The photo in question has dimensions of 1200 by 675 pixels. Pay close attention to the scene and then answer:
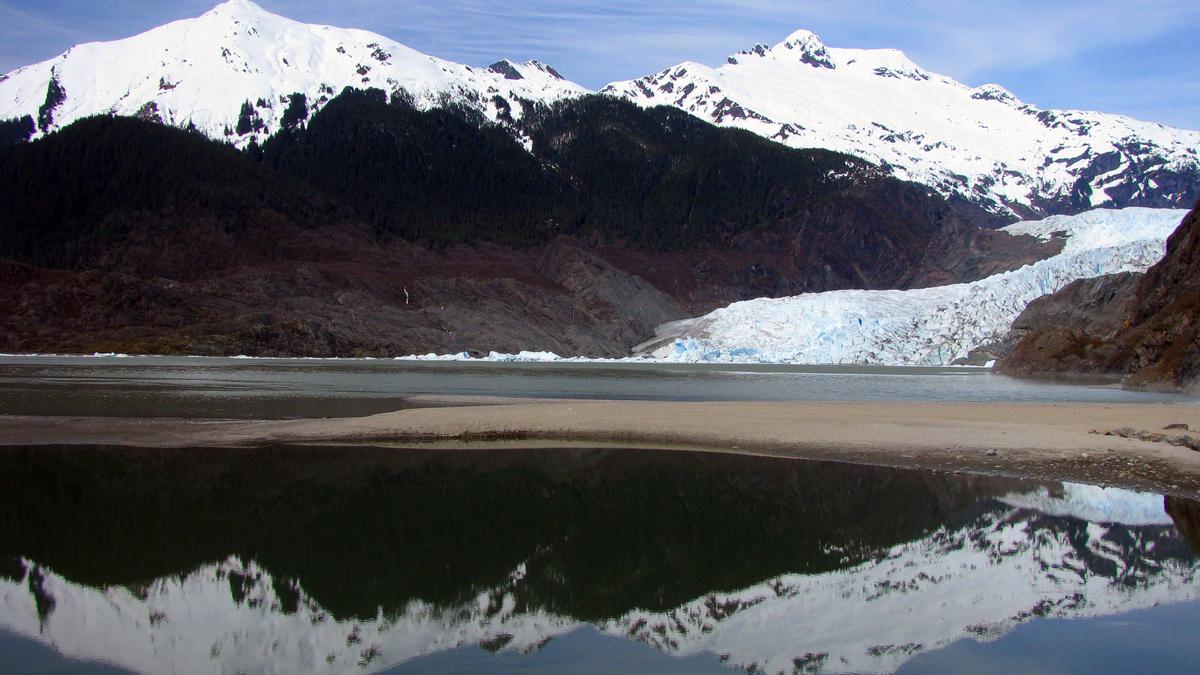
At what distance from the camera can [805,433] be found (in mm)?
29703

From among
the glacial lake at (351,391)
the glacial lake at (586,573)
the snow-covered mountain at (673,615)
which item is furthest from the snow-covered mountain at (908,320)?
the snow-covered mountain at (673,615)

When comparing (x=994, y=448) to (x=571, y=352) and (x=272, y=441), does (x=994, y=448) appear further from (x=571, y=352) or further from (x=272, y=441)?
(x=571, y=352)

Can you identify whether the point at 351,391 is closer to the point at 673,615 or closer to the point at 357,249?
the point at 673,615

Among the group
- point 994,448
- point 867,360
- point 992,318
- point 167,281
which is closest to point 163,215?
point 167,281

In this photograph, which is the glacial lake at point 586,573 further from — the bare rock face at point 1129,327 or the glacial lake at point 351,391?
the bare rock face at point 1129,327

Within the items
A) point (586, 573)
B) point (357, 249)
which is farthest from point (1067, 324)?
point (357, 249)

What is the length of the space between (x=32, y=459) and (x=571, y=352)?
108 m

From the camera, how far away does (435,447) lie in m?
27.0

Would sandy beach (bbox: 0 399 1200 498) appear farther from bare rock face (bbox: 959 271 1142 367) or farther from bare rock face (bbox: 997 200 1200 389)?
bare rock face (bbox: 959 271 1142 367)

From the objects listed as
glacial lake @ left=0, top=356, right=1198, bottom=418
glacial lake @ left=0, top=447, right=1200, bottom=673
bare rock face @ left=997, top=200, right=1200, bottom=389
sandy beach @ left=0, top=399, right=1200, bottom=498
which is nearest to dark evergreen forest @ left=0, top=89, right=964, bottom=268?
glacial lake @ left=0, top=356, right=1198, bottom=418

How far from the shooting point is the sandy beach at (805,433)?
23172 mm

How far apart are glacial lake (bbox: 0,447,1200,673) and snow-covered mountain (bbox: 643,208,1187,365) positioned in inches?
3160

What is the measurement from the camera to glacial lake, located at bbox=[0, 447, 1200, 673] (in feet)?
36.3

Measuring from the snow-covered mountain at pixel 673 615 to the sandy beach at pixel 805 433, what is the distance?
22.7ft
